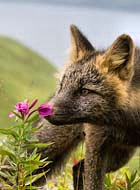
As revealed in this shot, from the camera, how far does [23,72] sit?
1795 centimetres

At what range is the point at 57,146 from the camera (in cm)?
642

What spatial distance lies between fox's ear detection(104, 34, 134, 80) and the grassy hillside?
24.8ft

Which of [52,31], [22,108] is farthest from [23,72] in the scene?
[52,31]

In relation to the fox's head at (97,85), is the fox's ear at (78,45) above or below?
above

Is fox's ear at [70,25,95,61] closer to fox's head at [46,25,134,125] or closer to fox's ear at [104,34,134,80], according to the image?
fox's head at [46,25,134,125]

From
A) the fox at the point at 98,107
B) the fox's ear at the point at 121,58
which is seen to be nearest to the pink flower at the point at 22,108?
the fox at the point at 98,107

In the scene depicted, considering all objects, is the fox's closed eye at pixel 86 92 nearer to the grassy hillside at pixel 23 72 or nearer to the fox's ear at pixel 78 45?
the fox's ear at pixel 78 45

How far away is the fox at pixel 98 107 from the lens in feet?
18.1

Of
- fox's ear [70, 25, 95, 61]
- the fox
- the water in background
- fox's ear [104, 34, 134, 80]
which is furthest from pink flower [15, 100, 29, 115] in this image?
the water in background

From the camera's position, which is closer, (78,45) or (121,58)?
(121,58)

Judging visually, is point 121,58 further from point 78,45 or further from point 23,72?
point 23,72

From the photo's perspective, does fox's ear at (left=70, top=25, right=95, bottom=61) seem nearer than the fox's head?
No

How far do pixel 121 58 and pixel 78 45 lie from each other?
669mm

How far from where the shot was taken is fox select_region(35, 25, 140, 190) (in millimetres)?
5504
